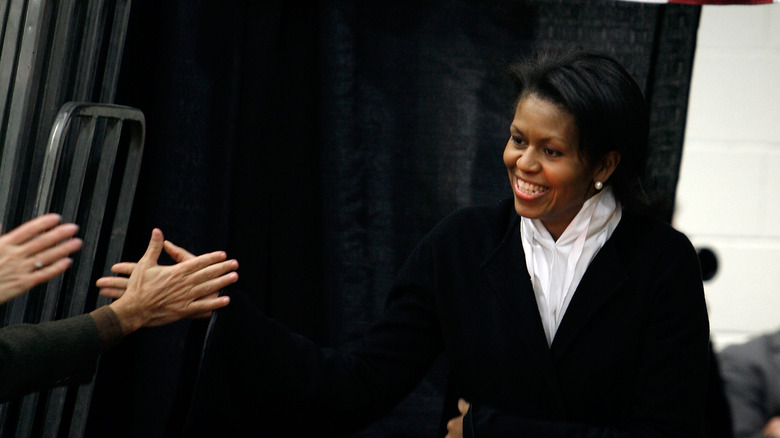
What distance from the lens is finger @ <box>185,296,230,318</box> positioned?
1.37 metres

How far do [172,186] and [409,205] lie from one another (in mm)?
502

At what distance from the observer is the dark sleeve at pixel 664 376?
1300 mm

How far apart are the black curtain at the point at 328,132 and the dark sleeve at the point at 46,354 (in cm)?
50

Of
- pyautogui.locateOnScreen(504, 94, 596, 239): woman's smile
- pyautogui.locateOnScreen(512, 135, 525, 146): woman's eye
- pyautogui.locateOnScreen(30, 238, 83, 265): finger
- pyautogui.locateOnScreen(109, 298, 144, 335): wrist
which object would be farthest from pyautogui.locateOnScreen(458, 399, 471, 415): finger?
pyautogui.locateOnScreen(30, 238, 83, 265): finger

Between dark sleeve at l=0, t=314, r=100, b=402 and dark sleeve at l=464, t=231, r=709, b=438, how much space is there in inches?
23.5

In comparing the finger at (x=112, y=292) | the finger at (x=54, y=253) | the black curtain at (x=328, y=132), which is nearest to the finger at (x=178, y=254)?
the finger at (x=112, y=292)

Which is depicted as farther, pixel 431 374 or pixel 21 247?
pixel 431 374

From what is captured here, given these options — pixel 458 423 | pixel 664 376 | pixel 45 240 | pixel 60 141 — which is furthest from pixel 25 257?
pixel 664 376

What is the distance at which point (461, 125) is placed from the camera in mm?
1847

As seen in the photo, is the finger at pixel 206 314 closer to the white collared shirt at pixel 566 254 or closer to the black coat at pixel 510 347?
the black coat at pixel 510 347

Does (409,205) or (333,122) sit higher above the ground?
(333,122)

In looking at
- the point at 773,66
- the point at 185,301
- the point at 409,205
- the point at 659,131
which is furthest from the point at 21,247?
the point at 773,66

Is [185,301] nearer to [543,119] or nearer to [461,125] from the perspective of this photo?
[543,119]

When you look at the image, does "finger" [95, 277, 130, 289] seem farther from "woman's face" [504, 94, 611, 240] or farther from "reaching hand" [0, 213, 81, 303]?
"woman's face" [504, 94, 611, 240]
